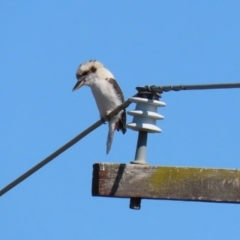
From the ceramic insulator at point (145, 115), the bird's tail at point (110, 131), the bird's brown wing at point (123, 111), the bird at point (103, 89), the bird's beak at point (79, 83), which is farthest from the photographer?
the bird's brown wing at point (123, 111)

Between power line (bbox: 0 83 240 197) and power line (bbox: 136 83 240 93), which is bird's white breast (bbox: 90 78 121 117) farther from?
power line (bbox: 136 83 240 93)

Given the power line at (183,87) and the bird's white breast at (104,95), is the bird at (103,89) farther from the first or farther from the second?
the power line at (183,87)

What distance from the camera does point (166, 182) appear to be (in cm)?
417

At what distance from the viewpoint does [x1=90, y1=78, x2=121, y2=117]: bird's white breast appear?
8664 mm

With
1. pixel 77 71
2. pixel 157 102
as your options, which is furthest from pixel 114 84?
pixel 157 102

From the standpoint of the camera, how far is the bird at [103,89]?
28.1 feet

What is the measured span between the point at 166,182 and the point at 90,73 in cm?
454

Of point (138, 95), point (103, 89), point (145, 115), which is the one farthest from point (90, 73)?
point (145, 115)

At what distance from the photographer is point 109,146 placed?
8234mm

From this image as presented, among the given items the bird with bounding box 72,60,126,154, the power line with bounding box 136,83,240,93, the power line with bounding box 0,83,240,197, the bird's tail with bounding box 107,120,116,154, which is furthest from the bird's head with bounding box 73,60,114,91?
the power line with bounding box 136,83,240,93

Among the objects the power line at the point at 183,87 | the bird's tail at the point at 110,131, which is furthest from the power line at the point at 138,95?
the bird's tail at the point at 110,131

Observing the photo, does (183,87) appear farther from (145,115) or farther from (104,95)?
(104,95)

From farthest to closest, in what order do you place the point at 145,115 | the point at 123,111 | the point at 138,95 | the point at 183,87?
the point at 123,111 < the point at 138,95 < the point at 145,115 < the point at 183,87

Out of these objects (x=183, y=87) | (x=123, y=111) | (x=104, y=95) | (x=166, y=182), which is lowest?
(x=166, y=182)
